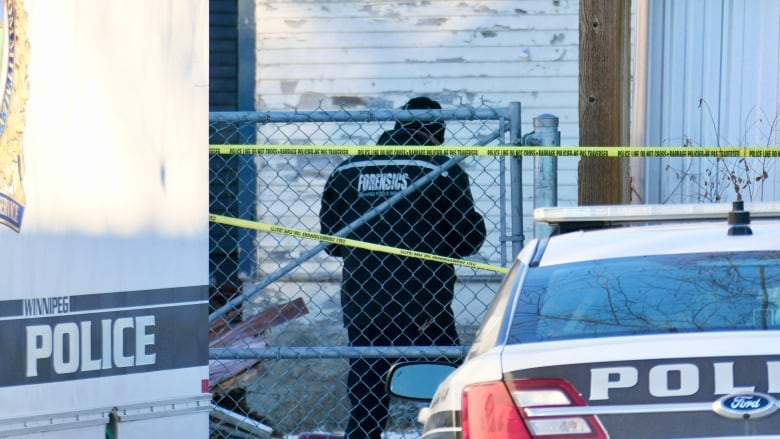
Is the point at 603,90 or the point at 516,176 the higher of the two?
the point at 603,90

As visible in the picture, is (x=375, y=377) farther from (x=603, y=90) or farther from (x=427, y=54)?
(x=427, y=54)

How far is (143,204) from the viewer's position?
353cm

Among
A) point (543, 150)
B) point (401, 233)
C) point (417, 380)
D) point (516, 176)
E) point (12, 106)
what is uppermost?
point (12, 106)

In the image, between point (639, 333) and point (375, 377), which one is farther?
point (375, 377)

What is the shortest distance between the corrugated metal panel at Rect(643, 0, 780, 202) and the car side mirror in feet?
9.21

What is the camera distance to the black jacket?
239 inches

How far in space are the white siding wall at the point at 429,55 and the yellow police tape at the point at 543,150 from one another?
3.90 meters

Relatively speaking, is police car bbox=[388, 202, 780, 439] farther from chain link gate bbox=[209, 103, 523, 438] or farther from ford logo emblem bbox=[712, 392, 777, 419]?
chain link gate bbox=[209, 103, 523, 438]

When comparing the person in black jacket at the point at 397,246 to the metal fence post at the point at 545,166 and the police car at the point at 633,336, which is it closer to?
the metal fence post at the point at 545,166

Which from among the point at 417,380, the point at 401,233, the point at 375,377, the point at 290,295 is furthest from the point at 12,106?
the point at 290,295

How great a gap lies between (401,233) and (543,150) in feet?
4.41

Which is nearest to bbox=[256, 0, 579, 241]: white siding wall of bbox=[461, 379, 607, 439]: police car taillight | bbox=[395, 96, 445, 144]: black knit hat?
bbox=[395, 96, 445, 144]: black knit hat

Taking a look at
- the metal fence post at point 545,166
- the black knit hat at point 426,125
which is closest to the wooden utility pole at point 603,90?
the metal fence post at point 545,166

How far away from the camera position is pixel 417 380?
11.4ft
